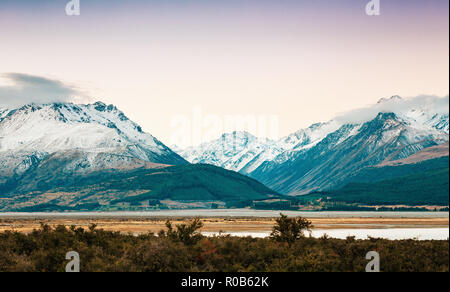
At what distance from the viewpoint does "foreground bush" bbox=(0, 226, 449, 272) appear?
57344 millimetres

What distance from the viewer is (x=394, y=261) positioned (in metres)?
57.2

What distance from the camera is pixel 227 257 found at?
202ft

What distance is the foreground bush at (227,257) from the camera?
57344mm

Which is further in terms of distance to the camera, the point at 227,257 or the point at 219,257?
the point at 227,257
